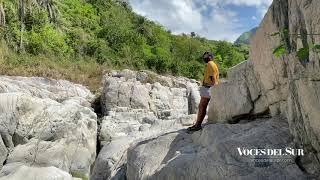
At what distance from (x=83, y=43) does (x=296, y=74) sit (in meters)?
26.7

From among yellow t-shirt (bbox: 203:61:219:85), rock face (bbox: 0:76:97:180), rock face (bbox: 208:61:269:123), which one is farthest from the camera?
rock face (bbox: 0:76:97:180)

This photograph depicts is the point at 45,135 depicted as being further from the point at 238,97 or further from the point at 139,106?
the point at 238,97

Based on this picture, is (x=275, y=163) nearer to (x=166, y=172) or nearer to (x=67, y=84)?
(x=166, y=172)

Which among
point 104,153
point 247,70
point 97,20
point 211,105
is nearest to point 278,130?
Result: point 247,70

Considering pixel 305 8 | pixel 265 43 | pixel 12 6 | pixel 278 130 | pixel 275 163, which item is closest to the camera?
pixel 305 8

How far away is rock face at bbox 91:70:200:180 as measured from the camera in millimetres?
14078

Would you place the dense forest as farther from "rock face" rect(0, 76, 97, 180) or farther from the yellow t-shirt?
the yellow t-shirt

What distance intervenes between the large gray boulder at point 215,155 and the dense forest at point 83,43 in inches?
609

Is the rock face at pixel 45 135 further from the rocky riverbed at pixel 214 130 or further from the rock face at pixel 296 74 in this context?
the rock face at pixel 296 74

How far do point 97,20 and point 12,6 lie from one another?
339 inches

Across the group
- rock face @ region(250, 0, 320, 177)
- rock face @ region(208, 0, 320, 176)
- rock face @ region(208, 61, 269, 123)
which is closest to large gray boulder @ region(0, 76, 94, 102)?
rock face @ region(208, 61, 269, 123)

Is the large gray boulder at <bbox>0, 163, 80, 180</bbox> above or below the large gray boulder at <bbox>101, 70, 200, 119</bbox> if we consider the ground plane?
below

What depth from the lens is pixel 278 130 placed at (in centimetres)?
825

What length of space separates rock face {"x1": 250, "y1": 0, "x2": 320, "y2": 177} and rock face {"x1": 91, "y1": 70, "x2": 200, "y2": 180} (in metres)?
3.97
